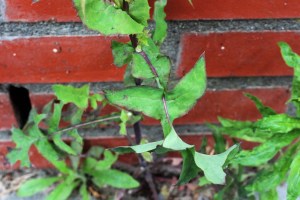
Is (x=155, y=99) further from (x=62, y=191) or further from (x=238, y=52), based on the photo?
(x=62, y=191)

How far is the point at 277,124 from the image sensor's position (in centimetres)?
58

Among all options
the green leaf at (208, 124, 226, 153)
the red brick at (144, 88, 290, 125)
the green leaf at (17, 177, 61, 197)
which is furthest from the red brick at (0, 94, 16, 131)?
the green leaf at (208, 124, 226, 153)

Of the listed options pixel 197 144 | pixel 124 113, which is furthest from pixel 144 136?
pixel 124 113

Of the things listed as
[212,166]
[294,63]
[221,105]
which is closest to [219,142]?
[221,105]

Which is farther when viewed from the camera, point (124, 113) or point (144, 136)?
point (144, 136)

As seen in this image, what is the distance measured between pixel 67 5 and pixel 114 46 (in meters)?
0.12

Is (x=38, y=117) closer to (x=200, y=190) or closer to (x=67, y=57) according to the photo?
(x=67, y=57)

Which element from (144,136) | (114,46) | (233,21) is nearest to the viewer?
(114,46)

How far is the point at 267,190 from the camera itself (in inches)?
25.7

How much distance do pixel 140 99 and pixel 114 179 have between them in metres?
0.32

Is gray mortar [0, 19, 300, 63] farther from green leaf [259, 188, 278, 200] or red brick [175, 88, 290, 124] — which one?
green leaf [259, 188, 278, 200]

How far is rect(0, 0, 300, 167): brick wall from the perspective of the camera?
24.9 inches

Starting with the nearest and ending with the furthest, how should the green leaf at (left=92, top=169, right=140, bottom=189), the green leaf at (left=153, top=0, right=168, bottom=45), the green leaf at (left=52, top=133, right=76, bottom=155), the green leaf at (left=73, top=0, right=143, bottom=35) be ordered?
the green leaf at (left=73, top=0, right=143, bottom=35) < the green leaf at (left=153, top=0, right=168, bottom=45) < the green leaf at (left=52, top=133, right=76, bottom=155) < the green leaf at (left=92, top=169, right=140, bottom=189)

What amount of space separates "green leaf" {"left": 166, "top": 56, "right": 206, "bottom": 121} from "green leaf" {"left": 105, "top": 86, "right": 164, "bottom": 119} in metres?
0.01
